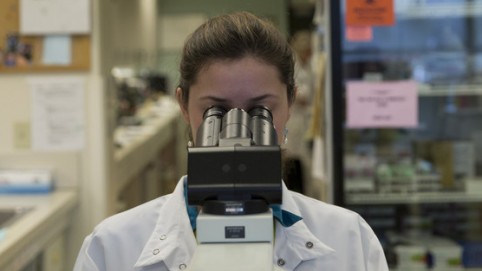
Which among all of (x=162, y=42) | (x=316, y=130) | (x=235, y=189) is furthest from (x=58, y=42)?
(x=162, y=42)

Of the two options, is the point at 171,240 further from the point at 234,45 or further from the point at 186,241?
the point at 234,45

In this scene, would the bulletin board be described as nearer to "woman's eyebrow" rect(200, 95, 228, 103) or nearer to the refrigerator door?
the refrigerator door

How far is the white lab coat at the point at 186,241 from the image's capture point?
3.30 ft

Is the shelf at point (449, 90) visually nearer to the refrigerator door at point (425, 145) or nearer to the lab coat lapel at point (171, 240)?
the refrigerator door at point (425, 145)

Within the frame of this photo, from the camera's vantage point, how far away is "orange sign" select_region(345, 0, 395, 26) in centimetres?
241

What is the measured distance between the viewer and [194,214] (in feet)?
3.54

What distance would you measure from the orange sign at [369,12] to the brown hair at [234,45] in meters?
1.23

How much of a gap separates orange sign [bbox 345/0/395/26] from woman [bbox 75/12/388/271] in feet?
4.27

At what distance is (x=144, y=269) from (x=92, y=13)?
1.53 m

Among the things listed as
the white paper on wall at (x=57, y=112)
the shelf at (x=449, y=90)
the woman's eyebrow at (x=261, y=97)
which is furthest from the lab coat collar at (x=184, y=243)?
the shelf at (x=449, y=90)

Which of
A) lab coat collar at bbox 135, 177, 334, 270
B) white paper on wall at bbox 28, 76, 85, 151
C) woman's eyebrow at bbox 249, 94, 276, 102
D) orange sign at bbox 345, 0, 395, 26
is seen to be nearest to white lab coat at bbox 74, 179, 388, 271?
lab coat collar at bbox 135, 177, 334, 270

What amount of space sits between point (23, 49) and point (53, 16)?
17cm

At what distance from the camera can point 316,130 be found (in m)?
2.77

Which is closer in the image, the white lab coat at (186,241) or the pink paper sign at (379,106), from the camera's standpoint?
the white lab coat at (186,241)
